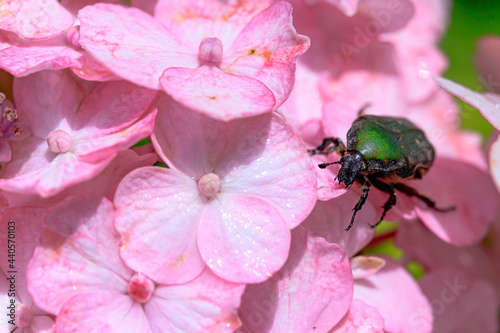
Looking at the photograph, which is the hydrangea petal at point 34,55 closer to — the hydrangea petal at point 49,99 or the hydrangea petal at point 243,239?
the hydrangea petal at point 49,99

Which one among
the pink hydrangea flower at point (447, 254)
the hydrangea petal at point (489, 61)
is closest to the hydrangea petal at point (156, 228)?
the pink hydrangea flower at point (447, 254)

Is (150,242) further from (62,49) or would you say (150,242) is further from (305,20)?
(305,20)

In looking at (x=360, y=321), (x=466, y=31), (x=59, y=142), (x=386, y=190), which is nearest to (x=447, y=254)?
(x=386, y=190)

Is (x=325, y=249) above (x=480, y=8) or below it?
above

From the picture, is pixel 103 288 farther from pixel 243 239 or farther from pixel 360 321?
pixel 360 321

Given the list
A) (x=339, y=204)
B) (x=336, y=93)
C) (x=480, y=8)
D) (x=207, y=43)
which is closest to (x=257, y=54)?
(x=207, y=43)

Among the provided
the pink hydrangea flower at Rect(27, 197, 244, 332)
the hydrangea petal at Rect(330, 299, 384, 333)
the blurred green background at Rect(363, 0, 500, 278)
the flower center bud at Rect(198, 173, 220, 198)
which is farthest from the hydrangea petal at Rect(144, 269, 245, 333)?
the blurred green background at Rect(363, 0, 500, 278)
